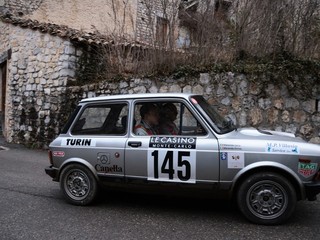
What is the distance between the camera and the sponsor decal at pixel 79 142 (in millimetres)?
4898

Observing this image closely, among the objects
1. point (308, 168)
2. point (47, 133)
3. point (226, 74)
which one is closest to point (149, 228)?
point (308, 168)

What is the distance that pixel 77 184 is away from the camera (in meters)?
5.04

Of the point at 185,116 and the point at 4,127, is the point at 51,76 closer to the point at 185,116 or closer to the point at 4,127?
the point at 4,127

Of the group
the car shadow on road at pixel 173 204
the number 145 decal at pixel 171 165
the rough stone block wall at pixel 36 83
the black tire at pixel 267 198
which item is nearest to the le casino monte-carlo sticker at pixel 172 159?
the number 145 decal at pixel 171 165

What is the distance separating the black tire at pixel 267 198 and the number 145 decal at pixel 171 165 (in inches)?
26.3

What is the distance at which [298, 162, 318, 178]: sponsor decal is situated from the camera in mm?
4012

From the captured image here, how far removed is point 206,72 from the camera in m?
8.37

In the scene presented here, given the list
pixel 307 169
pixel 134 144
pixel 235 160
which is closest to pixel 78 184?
pixel 134 144

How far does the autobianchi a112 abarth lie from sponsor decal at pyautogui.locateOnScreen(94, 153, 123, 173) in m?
0.01

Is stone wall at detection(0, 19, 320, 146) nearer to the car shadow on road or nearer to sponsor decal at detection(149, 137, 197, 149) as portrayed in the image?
the car shadow on road

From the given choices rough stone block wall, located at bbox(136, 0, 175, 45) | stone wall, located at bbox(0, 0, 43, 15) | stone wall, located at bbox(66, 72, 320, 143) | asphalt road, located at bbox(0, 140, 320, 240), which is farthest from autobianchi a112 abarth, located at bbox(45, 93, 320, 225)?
stone wall, located at bbox(0, 0, 43, 15)

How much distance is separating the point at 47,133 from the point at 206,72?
5309 mm

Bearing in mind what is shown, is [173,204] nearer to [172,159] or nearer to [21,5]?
[172,159]

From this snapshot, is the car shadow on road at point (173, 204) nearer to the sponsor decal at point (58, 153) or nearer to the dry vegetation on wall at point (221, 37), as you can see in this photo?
the sponsor decal at point (58, 153)
